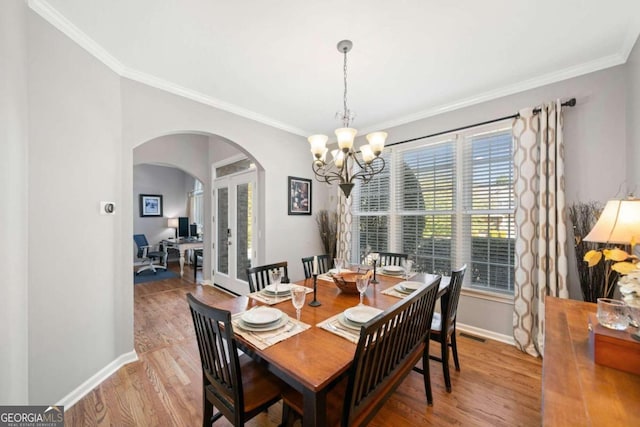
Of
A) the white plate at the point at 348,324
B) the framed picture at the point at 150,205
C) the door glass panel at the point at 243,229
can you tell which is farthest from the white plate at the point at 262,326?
the framed picture at the point at 150,205

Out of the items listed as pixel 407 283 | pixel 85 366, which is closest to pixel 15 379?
pixel 85 366

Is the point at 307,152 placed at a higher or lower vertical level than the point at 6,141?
higher

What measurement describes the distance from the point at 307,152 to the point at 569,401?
381 centimetres

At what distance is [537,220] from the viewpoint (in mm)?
2422

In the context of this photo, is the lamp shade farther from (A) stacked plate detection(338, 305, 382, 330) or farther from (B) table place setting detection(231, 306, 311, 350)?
(B) table place setting detection(231, 306, 311, 350)

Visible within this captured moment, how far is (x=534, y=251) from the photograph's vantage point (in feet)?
8.05

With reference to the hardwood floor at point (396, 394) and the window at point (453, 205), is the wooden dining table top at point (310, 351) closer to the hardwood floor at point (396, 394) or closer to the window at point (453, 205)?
the hardwood floor at point (396, 394)

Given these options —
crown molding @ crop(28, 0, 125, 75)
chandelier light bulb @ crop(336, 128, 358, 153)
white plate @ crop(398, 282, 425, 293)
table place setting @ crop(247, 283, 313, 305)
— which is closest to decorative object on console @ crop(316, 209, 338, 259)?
white plate @ crop(398, 282, 425, 293)

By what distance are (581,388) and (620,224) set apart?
0.86 meters

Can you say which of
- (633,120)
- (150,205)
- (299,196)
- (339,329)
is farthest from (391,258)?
(150,205)

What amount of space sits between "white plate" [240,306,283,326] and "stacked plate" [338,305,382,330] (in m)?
0.38

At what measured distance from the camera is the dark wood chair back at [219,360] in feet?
3.75

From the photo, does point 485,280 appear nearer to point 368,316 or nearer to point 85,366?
point 368,316

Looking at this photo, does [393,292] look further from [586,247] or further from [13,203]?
[13,203]
